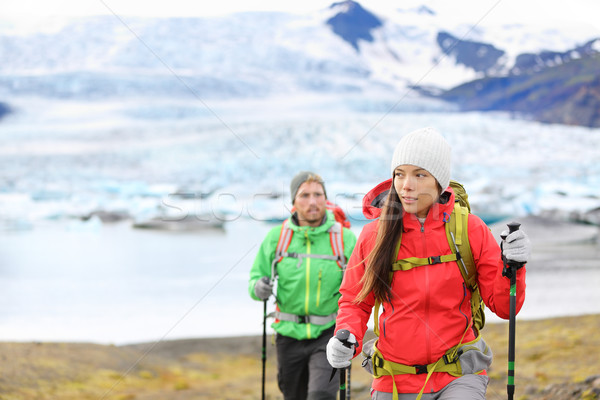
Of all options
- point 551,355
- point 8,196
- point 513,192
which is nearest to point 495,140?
point 513,192

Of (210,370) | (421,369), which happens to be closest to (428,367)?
(421,369)

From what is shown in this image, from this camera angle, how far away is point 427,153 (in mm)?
1915

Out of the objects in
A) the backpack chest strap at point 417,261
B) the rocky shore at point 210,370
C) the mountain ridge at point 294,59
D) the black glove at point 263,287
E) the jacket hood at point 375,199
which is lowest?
the rocky shore at point 210,370

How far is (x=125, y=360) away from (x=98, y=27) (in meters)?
30.0

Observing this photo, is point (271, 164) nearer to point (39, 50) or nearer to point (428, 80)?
point (428, 80)

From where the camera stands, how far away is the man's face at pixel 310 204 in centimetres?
321

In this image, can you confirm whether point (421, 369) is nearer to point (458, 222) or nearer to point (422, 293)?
point (422, 293)

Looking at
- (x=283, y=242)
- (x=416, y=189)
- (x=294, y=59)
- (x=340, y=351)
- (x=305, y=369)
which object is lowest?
(x=305, y=369)

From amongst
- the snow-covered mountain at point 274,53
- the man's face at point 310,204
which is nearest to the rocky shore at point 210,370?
the man's face at point 310,204

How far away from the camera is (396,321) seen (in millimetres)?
1918

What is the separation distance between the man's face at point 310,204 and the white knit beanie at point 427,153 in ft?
4.20

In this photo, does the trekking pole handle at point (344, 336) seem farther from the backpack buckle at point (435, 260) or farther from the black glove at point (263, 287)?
the black glove at point (263, 287)

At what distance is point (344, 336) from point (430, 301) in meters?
0.30

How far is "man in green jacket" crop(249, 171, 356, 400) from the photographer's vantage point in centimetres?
310
